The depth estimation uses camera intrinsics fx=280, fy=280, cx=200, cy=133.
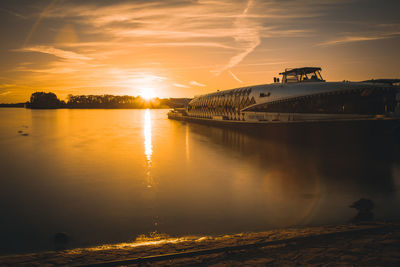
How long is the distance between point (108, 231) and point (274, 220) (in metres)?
5.48

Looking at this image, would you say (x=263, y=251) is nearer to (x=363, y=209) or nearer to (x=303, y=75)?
(x=363, y=209)

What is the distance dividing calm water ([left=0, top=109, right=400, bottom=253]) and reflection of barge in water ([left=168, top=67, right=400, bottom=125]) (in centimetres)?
612

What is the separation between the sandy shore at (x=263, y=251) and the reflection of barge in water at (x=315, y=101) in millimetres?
21628

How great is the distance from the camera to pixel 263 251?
21.6 feet

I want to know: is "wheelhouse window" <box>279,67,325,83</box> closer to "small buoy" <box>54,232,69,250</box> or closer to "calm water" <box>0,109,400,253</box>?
"calm water" <box>0,109,400,253</box>

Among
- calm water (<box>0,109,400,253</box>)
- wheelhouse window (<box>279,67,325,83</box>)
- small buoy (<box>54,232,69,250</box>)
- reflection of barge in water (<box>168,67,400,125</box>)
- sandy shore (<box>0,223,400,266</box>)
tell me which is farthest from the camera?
wheelhouse window (<box>279,67,325,83</box>)

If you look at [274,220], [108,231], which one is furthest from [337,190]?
[108,231]

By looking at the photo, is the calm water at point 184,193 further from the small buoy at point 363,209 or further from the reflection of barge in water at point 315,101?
the reflection of barge in water at point 315,101

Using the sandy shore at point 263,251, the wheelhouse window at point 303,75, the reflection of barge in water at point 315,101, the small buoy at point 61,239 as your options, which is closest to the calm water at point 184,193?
the small buoy at point 61,239

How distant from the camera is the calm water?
9.20 metres

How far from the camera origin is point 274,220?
9.52 metres

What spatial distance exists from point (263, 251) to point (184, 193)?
6928 millimetres

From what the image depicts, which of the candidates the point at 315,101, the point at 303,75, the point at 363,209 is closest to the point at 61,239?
the point at 363,209

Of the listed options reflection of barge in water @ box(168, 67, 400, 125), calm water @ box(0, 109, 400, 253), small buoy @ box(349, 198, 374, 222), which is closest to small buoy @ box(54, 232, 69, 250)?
calm water @ box(0, 109, 400, 253)
